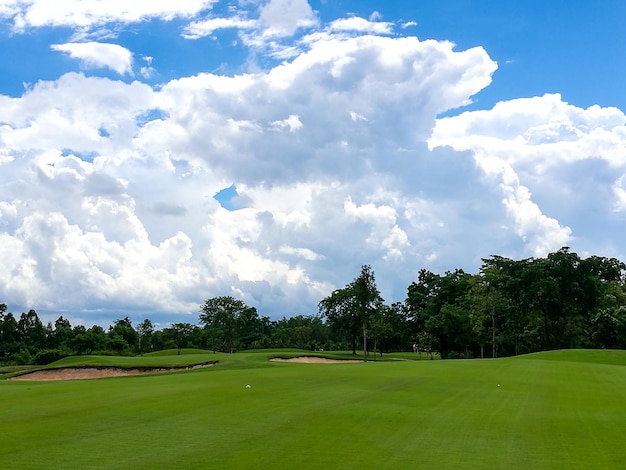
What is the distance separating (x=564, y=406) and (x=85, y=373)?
1778 inches

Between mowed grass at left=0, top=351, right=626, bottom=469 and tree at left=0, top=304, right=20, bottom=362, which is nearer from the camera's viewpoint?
mowed grass at left=0, top=351, right=626, bottom=469

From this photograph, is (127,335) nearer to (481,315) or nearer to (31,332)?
(31,332)

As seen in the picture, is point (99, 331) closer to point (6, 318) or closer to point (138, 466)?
point (6, 318)

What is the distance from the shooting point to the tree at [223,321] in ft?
328

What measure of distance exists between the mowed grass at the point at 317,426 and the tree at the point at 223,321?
73277mm

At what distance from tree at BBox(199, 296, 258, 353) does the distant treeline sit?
20 centimetres

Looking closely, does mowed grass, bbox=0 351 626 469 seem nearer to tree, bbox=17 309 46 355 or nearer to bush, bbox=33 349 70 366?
bush, bbox=33 349 70 366

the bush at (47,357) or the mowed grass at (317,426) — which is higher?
the mowed grass at (317,426)

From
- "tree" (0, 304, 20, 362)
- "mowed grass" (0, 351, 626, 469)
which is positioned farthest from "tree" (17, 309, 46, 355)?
"mowed grass" (0, 351, 626, 469)

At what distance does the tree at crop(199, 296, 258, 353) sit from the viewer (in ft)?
328

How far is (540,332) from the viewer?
79250 millimetres

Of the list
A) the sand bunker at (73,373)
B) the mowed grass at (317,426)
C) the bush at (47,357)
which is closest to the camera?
the mowed grass at (317,426)

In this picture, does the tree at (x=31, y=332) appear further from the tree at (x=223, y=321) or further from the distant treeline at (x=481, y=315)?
the tree at (x=223, y=321)

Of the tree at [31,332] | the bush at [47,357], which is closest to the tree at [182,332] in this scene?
the tree at [31,332]
